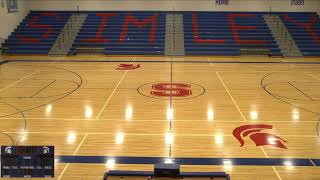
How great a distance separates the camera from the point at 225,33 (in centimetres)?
2403

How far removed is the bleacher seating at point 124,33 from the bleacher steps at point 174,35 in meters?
0.33

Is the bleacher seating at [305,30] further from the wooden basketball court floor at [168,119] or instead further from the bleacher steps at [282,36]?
the wooden basketball court floor at [168,119]

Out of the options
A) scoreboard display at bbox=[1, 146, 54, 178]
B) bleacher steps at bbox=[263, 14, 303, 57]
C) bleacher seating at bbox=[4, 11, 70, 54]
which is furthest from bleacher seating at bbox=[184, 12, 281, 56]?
scoreboard display at bbox=[1, 146, 54, 178]

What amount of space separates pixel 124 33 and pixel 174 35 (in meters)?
3.34

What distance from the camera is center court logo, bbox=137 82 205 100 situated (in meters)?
12.7

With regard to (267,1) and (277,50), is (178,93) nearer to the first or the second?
(277,50)

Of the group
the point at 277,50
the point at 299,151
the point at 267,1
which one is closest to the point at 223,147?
the point at 299,151

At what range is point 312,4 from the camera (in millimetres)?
26141

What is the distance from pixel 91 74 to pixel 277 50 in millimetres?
12195

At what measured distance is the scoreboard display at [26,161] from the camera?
479 cm

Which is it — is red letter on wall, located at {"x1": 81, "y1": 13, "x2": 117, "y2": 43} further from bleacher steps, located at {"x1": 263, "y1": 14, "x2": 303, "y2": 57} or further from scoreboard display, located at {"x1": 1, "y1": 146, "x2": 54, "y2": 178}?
scoreboard display, located at {"x1": 1, "y1": 146, "x2": 54, "y2": 178}

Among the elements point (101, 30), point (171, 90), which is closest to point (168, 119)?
point (171, 90)

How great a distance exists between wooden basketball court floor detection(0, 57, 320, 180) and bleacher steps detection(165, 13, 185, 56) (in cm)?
530

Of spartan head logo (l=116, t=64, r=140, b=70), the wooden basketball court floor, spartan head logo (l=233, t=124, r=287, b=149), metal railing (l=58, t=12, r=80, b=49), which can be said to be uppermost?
metal railing (l=58, t=12, r=80, b=49)
